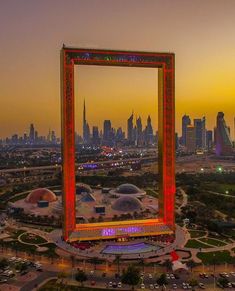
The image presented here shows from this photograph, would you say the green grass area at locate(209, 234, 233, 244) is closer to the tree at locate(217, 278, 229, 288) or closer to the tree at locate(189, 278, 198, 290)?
the tree at locate(217, 278, 229, 288)

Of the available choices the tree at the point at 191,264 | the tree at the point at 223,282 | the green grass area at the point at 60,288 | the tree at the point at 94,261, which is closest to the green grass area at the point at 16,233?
the tree at the point at 94,261

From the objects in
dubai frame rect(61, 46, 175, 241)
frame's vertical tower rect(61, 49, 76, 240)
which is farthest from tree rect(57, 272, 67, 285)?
frame's vertical tower rect(61, 49, 76, 240)

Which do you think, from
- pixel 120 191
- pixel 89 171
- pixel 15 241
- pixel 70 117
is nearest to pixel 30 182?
pixel 89 171

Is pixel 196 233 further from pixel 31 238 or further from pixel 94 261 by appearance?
pixel 31 238

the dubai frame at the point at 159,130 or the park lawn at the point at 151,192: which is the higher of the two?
the dubai frame at the point at 159,130

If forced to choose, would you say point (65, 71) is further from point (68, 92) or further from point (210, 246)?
point (210, 246)

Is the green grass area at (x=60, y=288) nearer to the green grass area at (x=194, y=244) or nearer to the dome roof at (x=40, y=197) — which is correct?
the green grass area at (x=194, y=244)
